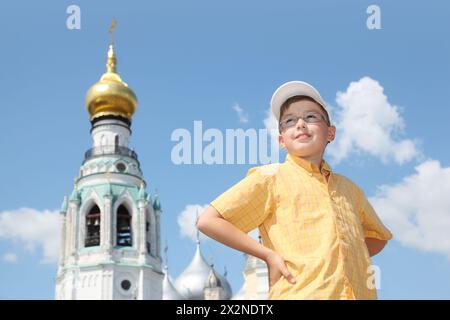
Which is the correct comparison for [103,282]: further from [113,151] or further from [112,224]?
[113,151]

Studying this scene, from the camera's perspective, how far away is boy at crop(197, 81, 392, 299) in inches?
115

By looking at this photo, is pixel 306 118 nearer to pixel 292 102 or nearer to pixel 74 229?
pixel 292 102

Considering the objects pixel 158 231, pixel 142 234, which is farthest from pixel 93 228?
pixel 158 231

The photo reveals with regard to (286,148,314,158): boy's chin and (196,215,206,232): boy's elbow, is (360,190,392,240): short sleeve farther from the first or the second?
(196,215,206,232): boy's elbow

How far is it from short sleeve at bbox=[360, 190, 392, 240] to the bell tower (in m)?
25.7

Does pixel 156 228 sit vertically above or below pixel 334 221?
above

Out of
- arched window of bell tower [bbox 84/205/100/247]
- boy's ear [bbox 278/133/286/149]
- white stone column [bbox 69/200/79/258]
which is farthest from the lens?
arched window of bell tower [bbox 84/205/100/247]

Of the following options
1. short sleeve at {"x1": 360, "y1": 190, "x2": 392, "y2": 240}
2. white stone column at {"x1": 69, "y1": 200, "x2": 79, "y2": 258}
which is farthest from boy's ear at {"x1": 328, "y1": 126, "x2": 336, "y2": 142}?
white stone column at {"x1": 69, "y1": 200, "x2": 79, "y2": 258}

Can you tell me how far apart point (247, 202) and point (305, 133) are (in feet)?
1.37

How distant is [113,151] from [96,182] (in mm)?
1570
